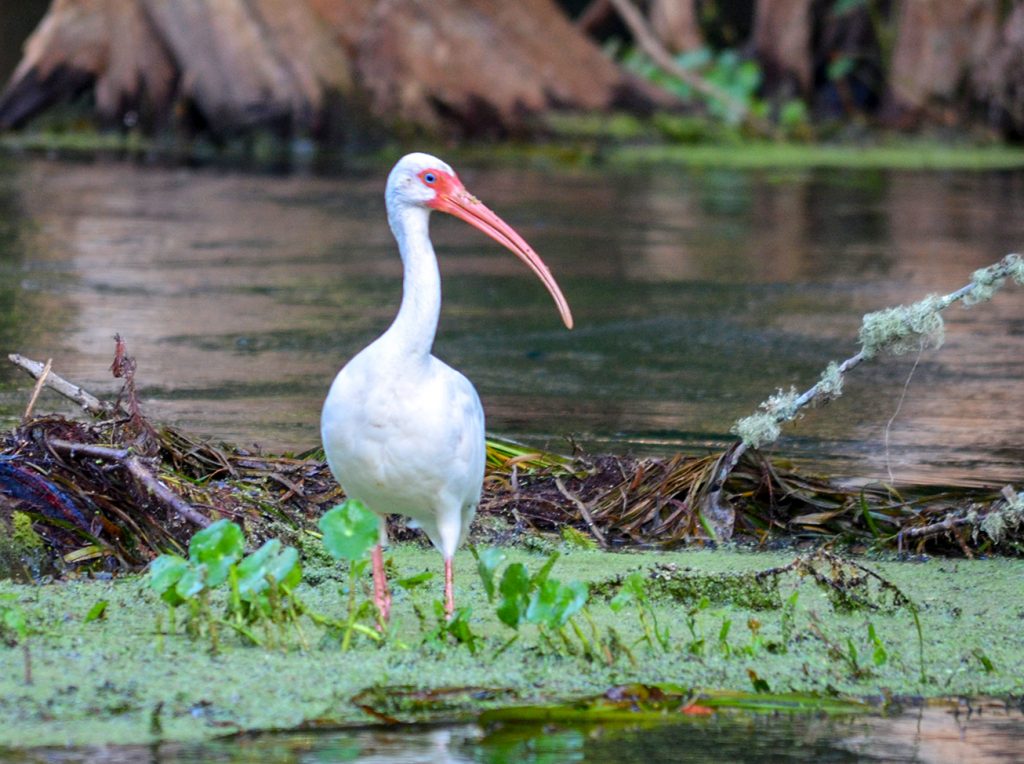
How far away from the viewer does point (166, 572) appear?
4191 mm

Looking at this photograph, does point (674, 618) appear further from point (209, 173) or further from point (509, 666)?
point (209, 173)

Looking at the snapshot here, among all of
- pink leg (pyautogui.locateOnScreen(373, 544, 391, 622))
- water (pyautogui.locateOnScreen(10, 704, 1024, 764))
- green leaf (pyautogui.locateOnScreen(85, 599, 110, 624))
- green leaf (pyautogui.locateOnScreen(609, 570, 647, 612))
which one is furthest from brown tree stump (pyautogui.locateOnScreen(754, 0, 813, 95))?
water (pyautogui.locateOnScreen(10, 704, 1024, 764))

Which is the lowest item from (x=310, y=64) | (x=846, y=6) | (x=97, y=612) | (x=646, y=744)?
(x=646, y=744)

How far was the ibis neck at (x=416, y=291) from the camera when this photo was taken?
4461 mm

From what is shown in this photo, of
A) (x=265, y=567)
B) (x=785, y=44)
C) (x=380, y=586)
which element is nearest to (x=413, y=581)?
(x=380, y=586)

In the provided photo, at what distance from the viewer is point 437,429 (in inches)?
175

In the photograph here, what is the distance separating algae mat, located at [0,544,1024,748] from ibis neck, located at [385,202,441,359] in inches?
26.8

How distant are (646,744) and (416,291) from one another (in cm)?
140

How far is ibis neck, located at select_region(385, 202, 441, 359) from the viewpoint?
4461 mm

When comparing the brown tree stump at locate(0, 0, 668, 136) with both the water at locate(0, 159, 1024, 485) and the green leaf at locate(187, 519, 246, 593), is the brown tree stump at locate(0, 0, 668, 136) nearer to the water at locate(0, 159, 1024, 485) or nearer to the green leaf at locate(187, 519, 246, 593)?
the water at locate(0, 159, 1024, 485)

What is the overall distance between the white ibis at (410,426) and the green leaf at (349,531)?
186mm

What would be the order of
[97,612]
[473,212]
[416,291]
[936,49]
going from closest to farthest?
[97,612], [416,291], [473,212], [936,49]

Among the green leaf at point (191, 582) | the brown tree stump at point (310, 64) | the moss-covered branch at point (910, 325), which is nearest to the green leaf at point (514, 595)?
the green leaf at point (191, 582)

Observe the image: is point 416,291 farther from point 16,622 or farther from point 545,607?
point 16,622
